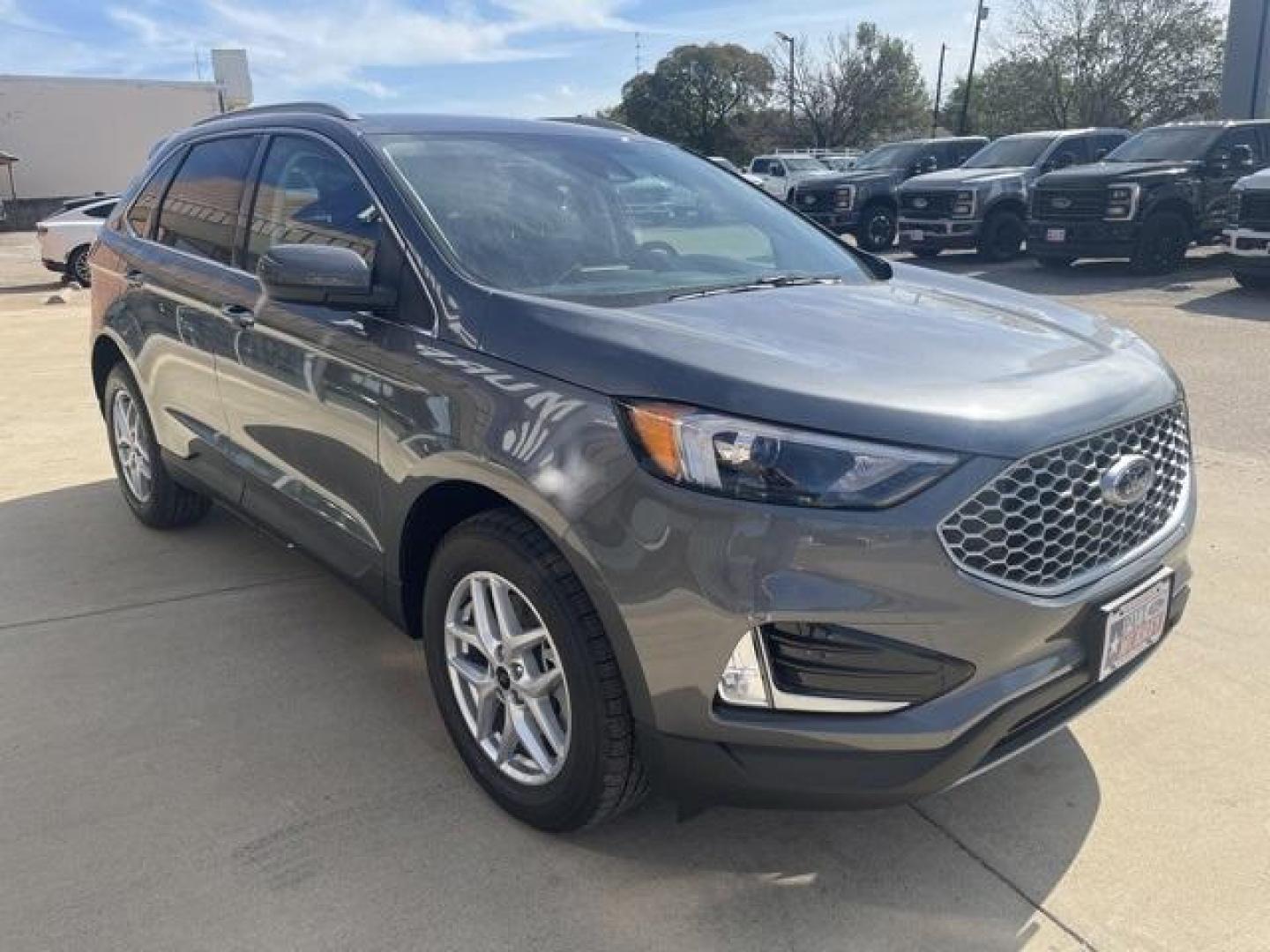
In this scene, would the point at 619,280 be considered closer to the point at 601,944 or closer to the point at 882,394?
the point at 882,394

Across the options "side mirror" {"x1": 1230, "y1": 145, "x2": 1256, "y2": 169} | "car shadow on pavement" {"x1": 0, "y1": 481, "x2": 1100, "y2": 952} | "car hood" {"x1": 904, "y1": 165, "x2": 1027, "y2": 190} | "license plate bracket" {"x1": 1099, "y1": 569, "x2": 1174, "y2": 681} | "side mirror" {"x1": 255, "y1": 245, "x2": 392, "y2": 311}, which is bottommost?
"car shadow on pavement" {"x1": 0, "y1": 481, "x2": 1100, "y2": 952}

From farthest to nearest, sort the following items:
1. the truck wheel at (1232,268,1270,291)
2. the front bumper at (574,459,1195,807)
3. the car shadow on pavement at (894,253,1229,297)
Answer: the car shadow on pavement at (894,253,1229,297), the truck wheel at (1232,268,1270,291), the front bumper at (574,459,1195,807)

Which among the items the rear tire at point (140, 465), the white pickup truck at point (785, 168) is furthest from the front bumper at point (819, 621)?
the white pickup truck at point (785, 168)

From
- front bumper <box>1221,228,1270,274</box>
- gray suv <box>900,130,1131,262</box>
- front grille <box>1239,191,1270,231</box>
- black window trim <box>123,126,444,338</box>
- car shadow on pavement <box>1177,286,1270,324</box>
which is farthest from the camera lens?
gray suv <box>900,130,1131,262</box>

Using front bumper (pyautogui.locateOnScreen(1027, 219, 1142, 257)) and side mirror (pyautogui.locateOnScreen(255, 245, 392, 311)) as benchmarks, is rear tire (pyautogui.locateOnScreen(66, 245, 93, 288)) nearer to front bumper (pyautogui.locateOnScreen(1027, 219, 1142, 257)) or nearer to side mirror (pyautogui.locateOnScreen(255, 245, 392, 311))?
front bumper (pyautogui.locateOnScreen(1027, 219, 1142, 257))

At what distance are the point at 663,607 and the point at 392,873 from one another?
103 cm

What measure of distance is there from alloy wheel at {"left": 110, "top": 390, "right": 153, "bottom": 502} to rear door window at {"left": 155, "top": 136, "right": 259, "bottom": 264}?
2.91ft

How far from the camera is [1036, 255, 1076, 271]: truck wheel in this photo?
572 inches

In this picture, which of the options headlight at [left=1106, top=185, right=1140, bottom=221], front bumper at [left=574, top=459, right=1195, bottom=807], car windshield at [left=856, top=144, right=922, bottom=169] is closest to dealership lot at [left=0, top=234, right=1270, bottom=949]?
front bumper at [left=574, top=459, right=1195, bottom=807]

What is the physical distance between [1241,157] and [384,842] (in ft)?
50.2

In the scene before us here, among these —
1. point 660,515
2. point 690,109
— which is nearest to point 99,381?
point 660,515

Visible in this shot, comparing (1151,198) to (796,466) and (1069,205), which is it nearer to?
(1069,205)

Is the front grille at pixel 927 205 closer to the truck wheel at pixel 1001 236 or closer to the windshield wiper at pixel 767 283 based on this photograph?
the truck wheel at pixel 1001 236

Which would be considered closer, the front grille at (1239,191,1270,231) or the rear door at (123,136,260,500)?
the rear door at (123,136,260,500)
